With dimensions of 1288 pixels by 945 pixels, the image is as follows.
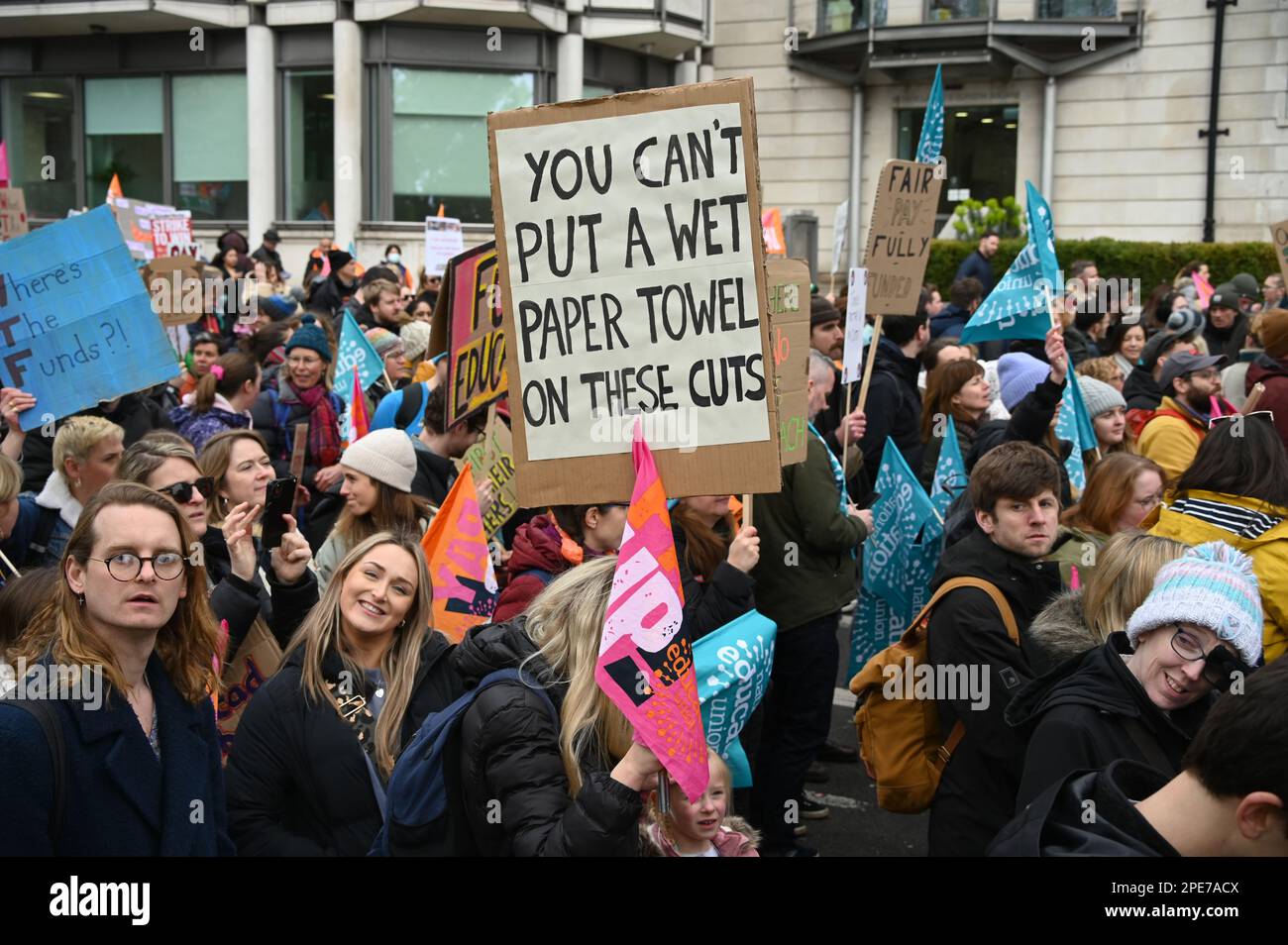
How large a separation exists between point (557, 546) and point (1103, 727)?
1.88 meters

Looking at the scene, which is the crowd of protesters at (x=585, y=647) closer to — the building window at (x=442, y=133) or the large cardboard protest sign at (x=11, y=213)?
the large cardboard protest sign at (x=11, y=213)

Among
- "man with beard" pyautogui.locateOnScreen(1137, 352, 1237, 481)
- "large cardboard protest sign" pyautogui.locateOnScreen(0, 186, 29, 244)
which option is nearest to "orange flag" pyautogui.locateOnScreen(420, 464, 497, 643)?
"man with beard" pyautogui.locateOnScreen(1137, 352, 1237, 481)

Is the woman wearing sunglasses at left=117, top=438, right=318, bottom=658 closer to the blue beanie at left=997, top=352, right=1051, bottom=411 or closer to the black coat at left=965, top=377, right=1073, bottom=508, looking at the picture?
the black coat at left=965, top=377, right=1073, bottom=508

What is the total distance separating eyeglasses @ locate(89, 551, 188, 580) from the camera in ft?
9.39

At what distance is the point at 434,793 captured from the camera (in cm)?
283

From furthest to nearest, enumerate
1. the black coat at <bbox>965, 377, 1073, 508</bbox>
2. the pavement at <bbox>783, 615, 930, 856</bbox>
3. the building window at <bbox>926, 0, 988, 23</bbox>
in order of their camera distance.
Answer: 1. the building window at <bbox>926, 0, 988, 23</bbox>
2. the black coat at <bbox>965, 377, 1073, 508</bbox>
3. the pavement at <bbox>783, 615, 930, 856</bbox>

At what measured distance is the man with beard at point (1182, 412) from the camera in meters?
6.52

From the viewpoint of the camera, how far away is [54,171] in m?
25.5

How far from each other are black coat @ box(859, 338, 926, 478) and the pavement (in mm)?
1905

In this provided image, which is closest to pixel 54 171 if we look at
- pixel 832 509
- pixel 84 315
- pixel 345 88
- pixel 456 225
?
pixel 345 88

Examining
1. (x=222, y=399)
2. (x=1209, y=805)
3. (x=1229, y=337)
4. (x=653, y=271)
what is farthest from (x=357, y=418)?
(x=1229, y=337)

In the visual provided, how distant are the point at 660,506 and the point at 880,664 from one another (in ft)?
5.11

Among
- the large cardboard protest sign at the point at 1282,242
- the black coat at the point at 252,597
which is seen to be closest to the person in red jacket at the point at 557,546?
the black coat at the point at 252,597
